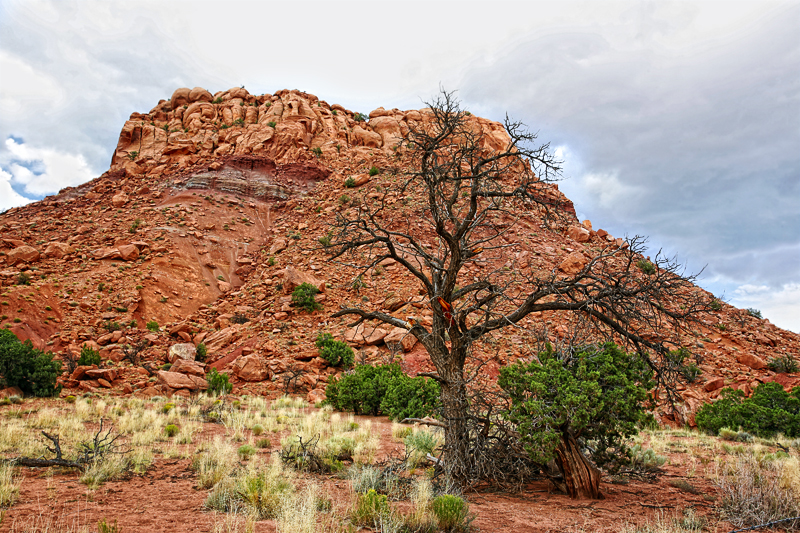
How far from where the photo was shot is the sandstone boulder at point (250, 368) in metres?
18.3

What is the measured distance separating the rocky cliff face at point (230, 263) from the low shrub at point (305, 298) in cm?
45

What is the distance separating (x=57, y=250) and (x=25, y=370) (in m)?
13.2

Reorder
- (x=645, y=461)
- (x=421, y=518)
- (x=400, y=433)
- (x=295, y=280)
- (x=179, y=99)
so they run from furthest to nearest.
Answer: (x=179, y=99) < (x=295, y=280) < (x=400, y=433) < (x=645, y=461) < (x=421, y=518)

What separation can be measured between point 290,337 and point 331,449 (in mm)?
13326

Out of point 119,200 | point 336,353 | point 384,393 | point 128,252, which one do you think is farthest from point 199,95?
point 384,393

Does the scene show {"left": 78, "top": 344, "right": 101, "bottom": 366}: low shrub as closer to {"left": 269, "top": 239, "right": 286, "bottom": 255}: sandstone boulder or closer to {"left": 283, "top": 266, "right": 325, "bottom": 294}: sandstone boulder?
{"left": 283, "top": 266, "right": 325, "bottom": 294}: sandstone boulder

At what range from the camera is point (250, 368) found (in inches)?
731

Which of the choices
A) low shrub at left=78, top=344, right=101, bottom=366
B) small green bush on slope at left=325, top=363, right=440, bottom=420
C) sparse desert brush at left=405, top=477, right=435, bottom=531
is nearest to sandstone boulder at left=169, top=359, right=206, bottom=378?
low shrub at left=78, top=344, right=101, bottom=366

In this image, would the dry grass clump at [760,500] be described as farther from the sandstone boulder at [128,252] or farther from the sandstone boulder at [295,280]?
the sandstone boulder at [128,252]

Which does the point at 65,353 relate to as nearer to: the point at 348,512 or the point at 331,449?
the point at 331,449

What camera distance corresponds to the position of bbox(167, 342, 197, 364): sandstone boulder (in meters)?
19.2

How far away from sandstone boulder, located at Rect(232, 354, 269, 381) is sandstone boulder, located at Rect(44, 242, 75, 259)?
46.4 feet

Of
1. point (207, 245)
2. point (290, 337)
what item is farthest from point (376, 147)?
point (290, 337)

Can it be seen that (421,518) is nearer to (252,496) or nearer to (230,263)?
(252,496)
